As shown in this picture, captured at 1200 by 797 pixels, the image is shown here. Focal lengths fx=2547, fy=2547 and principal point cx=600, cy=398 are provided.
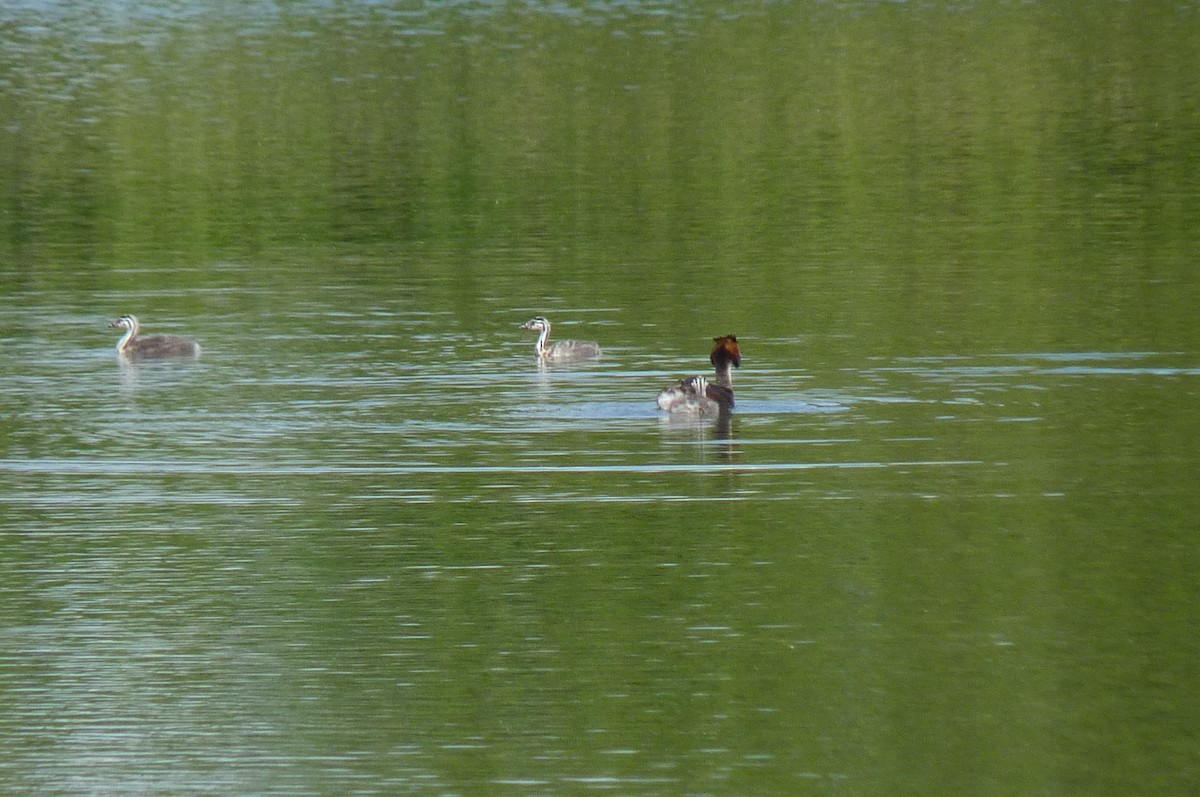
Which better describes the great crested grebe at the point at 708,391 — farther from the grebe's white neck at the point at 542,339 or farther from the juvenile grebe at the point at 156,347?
the juvenile grebe at the point at 156,347

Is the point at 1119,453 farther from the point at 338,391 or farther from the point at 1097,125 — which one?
the point at 1097,125

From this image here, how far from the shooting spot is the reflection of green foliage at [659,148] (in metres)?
27.8

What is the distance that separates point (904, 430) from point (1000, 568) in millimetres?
4175

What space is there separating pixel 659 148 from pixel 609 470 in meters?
23.9

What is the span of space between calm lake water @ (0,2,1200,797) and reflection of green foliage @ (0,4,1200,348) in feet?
0.64

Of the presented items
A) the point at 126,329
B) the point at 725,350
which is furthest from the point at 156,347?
the point at 725,350

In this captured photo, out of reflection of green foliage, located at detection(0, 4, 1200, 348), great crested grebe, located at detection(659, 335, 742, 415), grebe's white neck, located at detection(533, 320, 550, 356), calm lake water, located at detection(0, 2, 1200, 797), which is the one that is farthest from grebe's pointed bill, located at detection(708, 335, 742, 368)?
reflection of green foliage, located at detection(0, 4, 1200, 348)

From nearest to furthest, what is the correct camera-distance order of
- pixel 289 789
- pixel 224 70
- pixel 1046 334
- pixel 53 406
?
pixel 289 789 < pixel 53 406 < pixel 1046 334 < pixel 224 70

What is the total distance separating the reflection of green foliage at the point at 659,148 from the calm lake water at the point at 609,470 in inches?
7.7

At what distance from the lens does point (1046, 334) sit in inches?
830

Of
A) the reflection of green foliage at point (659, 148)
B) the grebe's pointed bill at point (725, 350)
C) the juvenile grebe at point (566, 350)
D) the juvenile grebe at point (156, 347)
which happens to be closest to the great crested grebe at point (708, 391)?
the grebe's pointed bill at point (725, 350)

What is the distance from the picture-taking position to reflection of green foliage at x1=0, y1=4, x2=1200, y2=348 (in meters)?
27.8

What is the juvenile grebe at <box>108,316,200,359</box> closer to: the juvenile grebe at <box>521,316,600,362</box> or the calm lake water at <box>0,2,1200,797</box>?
the calm lake water at <box>0,2,1200,797</box>

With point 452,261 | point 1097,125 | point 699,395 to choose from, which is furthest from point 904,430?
point 1097,125
